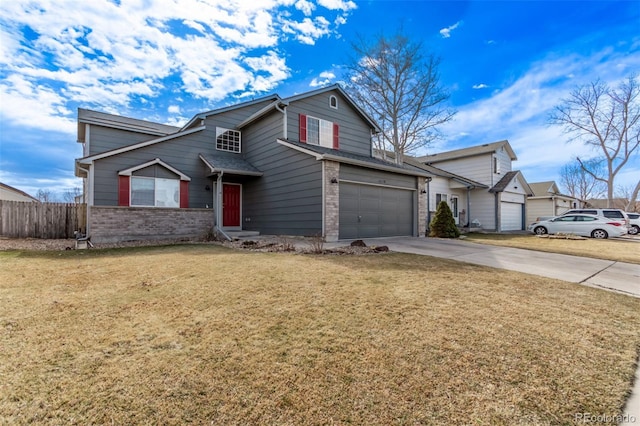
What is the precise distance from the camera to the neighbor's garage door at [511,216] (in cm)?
1958

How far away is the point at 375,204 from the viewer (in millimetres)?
11664

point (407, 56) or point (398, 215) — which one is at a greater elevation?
point (407, 56)

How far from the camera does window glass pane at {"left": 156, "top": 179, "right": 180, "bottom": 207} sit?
12.0m

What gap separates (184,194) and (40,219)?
6.18m

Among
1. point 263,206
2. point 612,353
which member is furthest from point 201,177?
point 612,353

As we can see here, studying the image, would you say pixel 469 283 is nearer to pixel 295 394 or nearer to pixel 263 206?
pixel 295 394

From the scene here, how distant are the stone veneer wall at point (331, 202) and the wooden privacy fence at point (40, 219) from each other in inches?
453

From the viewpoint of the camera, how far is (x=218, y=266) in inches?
226

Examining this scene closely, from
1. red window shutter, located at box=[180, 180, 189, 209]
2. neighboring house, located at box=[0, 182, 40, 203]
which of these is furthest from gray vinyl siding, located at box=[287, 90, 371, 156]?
neighboring house, located at box=[0, 182, 40, 203]

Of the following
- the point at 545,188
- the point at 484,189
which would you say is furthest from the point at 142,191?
the point at 545,188

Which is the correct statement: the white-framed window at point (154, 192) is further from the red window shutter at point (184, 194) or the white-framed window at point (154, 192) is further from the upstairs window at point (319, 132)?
the upstairs window at point (319, 132)

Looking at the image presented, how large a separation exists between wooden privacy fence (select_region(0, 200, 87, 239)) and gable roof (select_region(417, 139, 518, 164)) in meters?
23.4

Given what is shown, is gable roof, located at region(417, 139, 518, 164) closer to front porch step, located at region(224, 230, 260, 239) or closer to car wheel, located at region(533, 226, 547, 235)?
car wheel, located at region(533, 226, 547, 235)

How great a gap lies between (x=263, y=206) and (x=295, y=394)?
1146 cm
